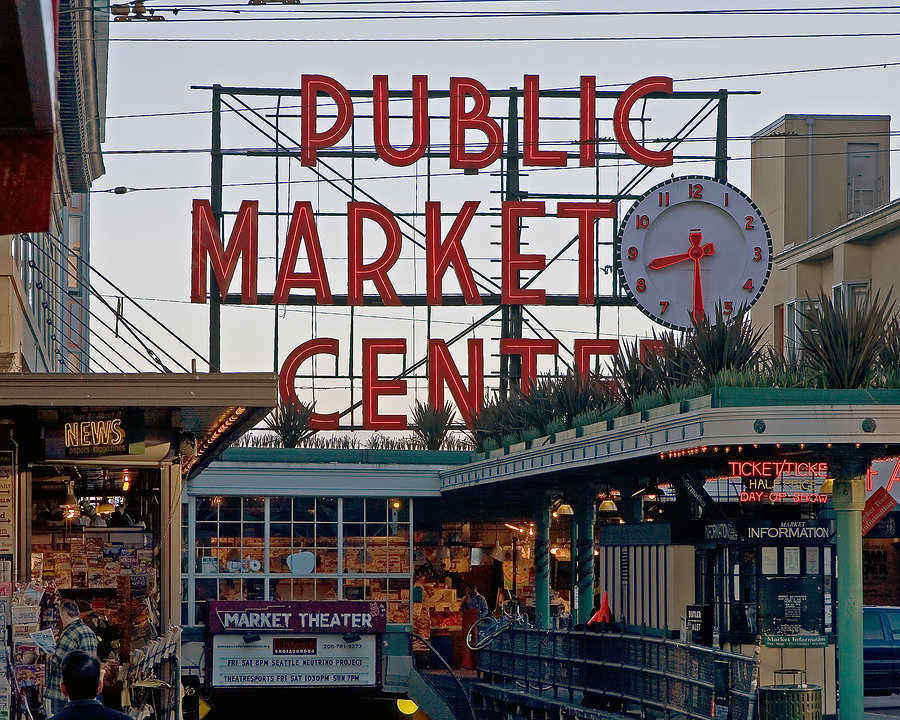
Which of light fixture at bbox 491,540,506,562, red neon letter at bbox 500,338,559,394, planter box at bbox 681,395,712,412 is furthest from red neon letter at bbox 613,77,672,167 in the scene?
planter box at bbox 681,395,712,412

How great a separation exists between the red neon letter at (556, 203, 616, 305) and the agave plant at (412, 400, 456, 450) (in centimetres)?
559

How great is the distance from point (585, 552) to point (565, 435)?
3113 millimetres

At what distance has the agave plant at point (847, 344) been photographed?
58.2 ft

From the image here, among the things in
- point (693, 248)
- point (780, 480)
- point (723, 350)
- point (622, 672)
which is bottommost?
point (622, 672)

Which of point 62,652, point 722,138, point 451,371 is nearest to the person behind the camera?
point 62,652

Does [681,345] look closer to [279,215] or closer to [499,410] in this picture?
[499,410]

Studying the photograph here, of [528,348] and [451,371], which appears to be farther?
[451,371]

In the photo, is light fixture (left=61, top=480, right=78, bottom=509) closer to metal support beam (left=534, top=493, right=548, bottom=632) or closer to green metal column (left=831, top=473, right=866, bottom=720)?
green metal column (left=831, top=473, right=866, bottom=720)

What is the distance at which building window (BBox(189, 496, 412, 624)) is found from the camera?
29.8 m

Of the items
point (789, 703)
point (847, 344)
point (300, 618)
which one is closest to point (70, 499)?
point (300, 618)

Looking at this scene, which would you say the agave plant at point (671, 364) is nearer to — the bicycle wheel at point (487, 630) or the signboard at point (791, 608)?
the signboard at point (791, 608)

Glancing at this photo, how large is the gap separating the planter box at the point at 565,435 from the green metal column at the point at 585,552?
1850 millimetres

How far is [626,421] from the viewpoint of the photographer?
20.0 m

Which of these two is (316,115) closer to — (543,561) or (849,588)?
(543,561)
